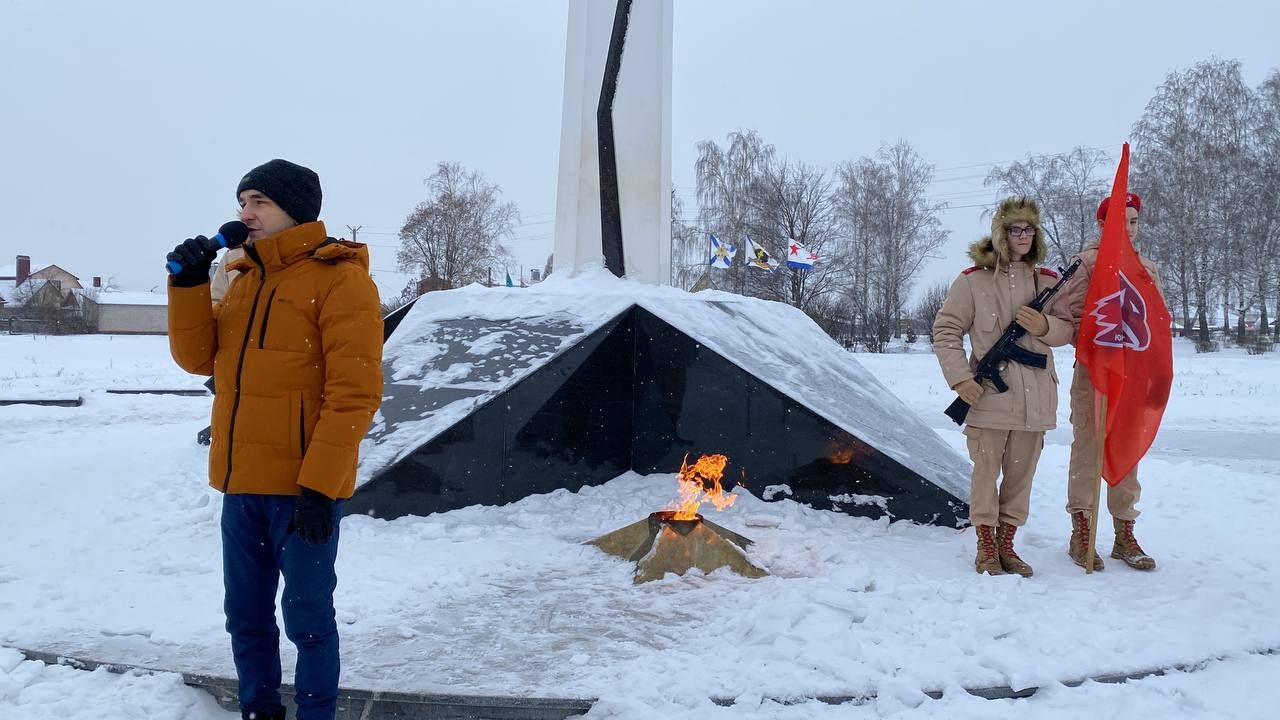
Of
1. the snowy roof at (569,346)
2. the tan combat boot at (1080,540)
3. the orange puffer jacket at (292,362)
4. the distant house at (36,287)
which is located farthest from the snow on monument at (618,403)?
the distant house at (36,287)

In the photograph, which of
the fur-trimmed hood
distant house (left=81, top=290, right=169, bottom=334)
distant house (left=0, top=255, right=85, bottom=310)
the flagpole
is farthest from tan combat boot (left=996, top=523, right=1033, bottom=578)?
distant house (left=81, top=290, right=169, bottom=334)

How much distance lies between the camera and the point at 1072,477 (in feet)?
14.4

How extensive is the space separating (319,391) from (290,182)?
59cm

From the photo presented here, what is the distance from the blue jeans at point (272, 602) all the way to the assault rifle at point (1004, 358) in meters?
2.87

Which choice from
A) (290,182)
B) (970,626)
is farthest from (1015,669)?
(290,182)

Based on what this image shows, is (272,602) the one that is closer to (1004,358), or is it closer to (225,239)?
(225,239)

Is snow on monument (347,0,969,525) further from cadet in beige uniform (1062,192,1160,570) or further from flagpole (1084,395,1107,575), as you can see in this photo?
flagpole (1084,395,1107,575)

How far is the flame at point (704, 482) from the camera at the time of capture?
4.97 metres

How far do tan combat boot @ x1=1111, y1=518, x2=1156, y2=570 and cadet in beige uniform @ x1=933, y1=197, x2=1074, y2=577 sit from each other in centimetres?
50

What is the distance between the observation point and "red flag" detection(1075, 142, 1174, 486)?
4.17m

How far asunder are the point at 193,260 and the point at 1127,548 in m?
4.12

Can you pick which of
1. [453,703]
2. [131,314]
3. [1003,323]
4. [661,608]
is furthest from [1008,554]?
[131,314]

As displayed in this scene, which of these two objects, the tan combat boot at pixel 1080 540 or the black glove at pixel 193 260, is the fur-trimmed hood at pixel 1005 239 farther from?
the black glove at pixel 193 260

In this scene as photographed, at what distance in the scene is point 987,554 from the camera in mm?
4105
